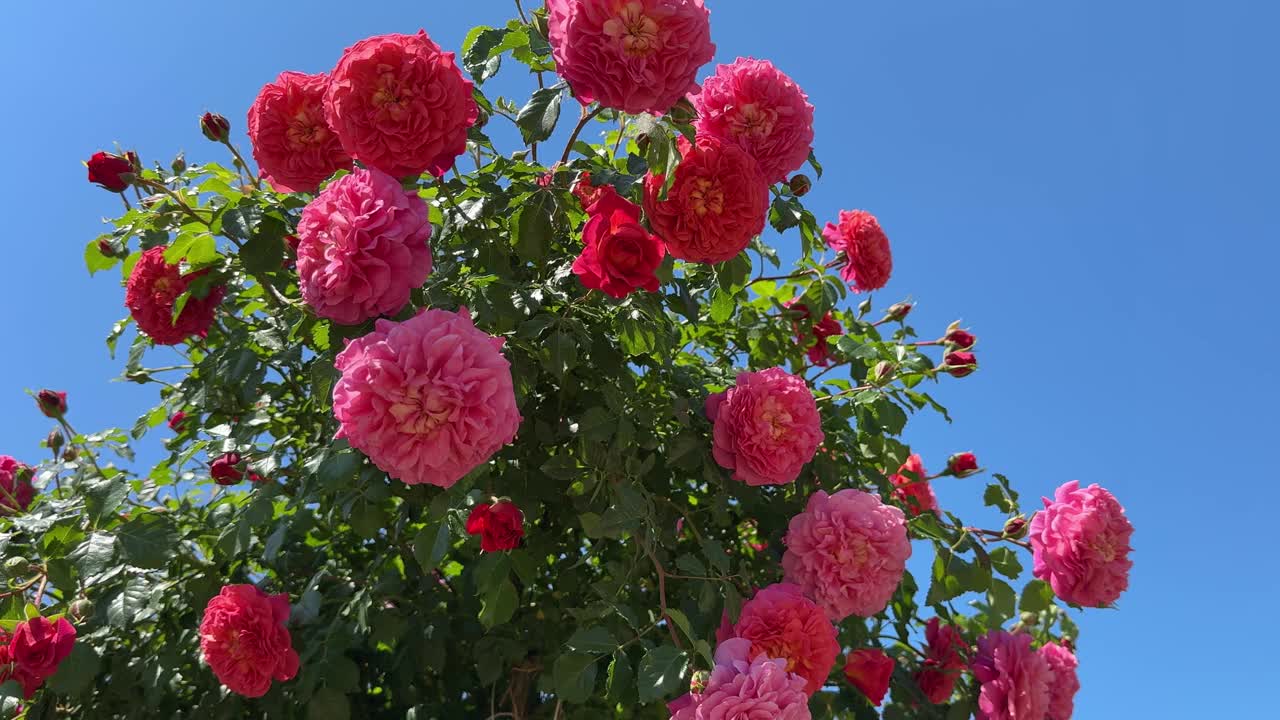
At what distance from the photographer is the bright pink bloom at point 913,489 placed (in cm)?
249

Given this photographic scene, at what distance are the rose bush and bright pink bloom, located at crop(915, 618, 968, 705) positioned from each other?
1 centimetres

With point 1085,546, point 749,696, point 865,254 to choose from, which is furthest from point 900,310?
point 749,696

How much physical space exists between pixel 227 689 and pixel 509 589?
0.93 metres

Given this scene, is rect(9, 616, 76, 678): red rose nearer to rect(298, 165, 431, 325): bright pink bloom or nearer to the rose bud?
rect(298, 165, 431, 325): bright pink bloom

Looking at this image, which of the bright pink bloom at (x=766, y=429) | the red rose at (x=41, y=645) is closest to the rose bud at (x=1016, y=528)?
the bright pink bloom at (x=766, y=429)

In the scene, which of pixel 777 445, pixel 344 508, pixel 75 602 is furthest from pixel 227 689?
pixel 777 445

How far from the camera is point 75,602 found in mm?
2088

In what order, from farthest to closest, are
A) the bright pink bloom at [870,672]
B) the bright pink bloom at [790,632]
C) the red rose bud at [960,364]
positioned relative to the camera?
the red rose bud at [960,364]
the bright pink bloom at [870,672]
the bright pink bloom at [790,632]

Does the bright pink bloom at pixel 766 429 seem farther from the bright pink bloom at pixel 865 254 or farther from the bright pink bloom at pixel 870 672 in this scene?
the bright pink bloom at pixel 865 254

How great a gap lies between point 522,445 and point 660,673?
2.21 feet

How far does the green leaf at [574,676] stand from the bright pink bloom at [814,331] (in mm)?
1198

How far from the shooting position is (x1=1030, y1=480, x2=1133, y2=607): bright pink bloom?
2.19 meters

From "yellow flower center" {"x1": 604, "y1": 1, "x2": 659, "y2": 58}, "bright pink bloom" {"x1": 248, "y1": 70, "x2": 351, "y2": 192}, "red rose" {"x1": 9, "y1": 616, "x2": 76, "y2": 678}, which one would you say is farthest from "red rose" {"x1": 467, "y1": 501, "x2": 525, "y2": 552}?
"red rose" {"x1": 9, "y1": 616, "x2": 76, "y2": 678}

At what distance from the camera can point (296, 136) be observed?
5.90ft
